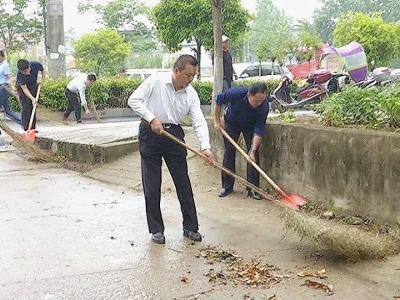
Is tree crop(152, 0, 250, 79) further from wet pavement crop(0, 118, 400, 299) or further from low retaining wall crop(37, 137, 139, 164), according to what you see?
wet pavement crop(0, 118, 400, 299)

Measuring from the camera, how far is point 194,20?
63.4ft

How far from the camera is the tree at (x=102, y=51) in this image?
32250 mm

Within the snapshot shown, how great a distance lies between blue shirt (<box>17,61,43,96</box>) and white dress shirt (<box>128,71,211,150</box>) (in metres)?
5.94

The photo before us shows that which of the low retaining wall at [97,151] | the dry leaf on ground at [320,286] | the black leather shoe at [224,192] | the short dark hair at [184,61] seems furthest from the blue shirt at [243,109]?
the low retaining wall at [97,151]

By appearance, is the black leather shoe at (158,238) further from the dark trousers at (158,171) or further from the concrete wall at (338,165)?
the concrete wall at (338,165)

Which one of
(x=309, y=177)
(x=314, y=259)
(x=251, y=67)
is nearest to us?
(x=314, y=259)

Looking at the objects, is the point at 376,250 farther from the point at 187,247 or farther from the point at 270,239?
the point at 187,247

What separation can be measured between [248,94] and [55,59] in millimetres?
11732

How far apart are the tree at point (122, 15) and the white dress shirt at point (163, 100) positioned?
110ft

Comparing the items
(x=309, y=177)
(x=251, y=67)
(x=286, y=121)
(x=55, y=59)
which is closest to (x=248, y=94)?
(x=286, y=121)

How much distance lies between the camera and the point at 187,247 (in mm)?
4867

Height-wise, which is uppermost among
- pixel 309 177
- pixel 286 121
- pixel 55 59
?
pixel 55 59

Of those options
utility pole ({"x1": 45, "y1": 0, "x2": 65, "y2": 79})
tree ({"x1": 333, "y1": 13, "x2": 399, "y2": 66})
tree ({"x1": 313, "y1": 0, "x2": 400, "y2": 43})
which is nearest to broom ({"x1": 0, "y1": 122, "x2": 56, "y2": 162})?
utility pole ({"x1": 45, "y1": 0, "x2": 65, "y2": 79})

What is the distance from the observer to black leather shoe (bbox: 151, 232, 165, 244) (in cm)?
496
